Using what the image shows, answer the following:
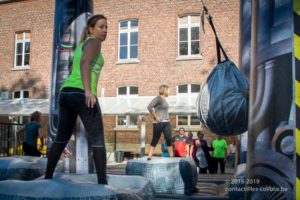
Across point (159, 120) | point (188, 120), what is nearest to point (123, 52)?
point (188, 120)

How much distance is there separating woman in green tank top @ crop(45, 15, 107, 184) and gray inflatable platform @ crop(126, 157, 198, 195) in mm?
3697

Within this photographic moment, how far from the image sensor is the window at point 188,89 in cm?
2011

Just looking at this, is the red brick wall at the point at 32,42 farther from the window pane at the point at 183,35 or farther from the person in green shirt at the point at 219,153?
the person in green shirt at the point at 219,153

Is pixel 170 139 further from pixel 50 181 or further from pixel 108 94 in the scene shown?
pixel 108 94

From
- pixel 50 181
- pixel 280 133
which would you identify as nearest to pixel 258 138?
pixel 280 133

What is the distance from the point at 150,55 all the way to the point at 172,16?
223 cm

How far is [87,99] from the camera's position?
140 inches

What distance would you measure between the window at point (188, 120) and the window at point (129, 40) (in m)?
4.05

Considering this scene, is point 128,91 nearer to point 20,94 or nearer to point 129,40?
point 129,40

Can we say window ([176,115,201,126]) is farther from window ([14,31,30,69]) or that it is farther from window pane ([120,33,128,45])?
window ([14,31,30,69])

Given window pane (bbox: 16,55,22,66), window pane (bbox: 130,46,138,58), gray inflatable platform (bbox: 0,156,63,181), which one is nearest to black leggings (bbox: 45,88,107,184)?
gray inflatable platform (bbox: 0,156,63,181)

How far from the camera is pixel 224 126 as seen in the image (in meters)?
4.99

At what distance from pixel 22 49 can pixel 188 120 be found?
11226 millimetres

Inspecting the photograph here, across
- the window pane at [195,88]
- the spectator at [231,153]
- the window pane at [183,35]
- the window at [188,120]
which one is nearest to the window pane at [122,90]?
the window at [188,120]
